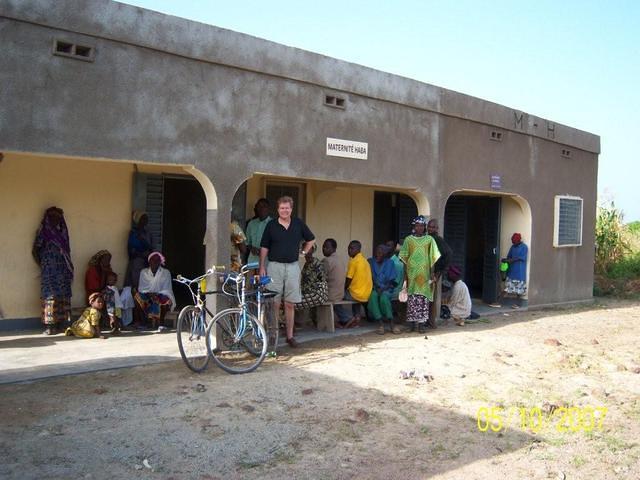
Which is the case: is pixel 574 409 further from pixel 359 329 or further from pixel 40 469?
pixel 40 469

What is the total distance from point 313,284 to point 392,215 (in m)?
5.12

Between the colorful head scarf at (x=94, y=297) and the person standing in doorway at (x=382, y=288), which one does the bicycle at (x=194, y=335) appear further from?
the person standing in doorway at (x=382, y=288)

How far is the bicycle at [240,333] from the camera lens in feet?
21.8

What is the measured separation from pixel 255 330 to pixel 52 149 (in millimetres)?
2688

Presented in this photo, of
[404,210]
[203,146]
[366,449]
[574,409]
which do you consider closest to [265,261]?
[203,146]

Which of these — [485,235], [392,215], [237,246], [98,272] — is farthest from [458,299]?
[98,272]

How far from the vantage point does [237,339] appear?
22.2 ft

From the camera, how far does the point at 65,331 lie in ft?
26.5

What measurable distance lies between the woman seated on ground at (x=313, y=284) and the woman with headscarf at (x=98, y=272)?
2.55 metres

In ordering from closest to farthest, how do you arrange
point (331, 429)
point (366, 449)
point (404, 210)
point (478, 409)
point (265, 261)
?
point (366, 449), point (331, 429), point (478, 409), point (265, 261), point (404, 210)

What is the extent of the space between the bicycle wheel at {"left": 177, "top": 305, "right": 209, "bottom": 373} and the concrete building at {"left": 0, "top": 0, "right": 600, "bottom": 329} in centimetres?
91

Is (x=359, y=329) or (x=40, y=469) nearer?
(x=40, y=469)

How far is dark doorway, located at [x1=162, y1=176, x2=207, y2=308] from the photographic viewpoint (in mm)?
10750

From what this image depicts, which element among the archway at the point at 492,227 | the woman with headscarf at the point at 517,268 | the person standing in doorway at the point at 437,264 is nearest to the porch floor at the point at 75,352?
the person standing in doorway at the point at 437,264
